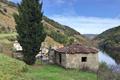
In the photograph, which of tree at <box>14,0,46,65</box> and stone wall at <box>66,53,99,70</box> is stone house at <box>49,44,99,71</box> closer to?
stone wall at <box>66,53,99,70</box>

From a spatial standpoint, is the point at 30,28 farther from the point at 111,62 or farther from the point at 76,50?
the point at 111,62

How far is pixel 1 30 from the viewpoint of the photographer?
250 feet

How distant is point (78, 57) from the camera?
4247cm

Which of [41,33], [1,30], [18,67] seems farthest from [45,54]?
[1,30]

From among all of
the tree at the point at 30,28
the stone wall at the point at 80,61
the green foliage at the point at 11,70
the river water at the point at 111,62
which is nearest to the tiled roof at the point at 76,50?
the stone wall at the point at 80,61

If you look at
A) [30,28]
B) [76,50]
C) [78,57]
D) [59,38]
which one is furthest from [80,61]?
[59,38]

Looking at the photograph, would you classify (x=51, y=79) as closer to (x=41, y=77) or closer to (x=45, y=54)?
(x=41, y=77)

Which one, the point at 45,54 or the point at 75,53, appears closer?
the point at 75,53

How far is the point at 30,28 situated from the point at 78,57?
6.63m

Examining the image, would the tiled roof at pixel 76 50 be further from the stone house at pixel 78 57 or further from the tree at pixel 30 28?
the tree at pixel 30 28

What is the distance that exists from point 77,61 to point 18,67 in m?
11.9

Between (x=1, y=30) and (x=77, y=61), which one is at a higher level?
(x=1, y=30)

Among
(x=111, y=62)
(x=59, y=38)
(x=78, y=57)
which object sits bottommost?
(x=78, y=57)

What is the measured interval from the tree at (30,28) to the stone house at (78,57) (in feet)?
10.6
